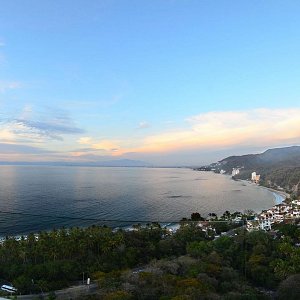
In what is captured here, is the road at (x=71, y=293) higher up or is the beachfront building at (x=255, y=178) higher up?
the road at (x=71, y=293)

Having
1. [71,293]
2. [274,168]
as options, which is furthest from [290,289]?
[274,168]

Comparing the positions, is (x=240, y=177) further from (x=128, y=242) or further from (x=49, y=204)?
(x=128, y=242)

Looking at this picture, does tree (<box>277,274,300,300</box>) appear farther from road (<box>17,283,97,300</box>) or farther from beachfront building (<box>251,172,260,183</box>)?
beachfront building (<box>251,172,260,183</box>)

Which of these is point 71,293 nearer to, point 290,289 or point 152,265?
point 152,265

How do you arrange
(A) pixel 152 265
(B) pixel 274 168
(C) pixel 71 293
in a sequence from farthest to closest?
1. (B) pixel 274 168
2. (A) pixel 152 265
3. (C) pixel 71 293

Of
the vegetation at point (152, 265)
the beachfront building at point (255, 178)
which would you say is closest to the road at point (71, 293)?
the vegetation at point (152, 265)

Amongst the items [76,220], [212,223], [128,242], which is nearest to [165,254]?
[128,242]

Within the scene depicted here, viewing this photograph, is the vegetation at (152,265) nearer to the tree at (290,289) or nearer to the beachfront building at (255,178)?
the tree at (290,289)

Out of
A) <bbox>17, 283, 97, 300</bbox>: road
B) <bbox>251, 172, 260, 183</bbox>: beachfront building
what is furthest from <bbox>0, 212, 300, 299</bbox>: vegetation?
<bbox>251, 172, 260, 183</bbox>: beachfront building
